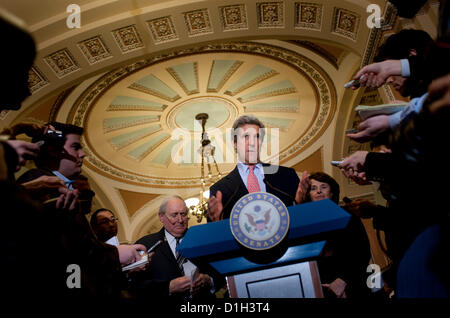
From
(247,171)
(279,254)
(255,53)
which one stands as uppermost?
(255,53)

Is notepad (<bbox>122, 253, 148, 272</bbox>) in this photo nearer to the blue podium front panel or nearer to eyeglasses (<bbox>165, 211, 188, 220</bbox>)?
the blue podium front panel

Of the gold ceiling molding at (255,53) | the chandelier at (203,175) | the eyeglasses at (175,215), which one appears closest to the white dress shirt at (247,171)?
the eyeglasses at (175,215)

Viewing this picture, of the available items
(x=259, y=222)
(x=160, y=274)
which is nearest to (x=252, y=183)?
(x=259, y=222)

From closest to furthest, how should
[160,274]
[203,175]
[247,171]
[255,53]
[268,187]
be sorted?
[268,187], [247,171], [160,274], [255,53], [203,175]

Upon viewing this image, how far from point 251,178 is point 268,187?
0.46 feet

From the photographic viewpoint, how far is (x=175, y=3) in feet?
15.7

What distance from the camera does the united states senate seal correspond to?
1389 millimetres

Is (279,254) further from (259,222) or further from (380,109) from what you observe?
(380,109)

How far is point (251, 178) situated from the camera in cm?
217

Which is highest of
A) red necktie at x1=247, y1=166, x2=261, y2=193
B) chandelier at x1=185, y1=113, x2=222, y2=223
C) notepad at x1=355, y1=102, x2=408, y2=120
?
notepad at x1=355, y1=102, x2=408, y2=120

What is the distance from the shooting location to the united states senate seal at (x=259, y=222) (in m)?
1.39

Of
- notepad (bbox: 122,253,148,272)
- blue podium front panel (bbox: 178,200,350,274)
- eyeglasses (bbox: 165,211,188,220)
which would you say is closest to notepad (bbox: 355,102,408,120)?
blue podium front panel (bbox: 178,200,350,274)

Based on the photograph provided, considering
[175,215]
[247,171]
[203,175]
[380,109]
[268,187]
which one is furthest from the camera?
[203,175]

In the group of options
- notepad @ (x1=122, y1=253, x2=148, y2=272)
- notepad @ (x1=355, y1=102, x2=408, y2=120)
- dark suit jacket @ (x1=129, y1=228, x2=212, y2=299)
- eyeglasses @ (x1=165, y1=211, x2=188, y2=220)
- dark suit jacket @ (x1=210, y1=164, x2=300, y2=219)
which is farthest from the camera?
eyeglasses @ (x1=165, y1=211, x2=188, y2=220)
